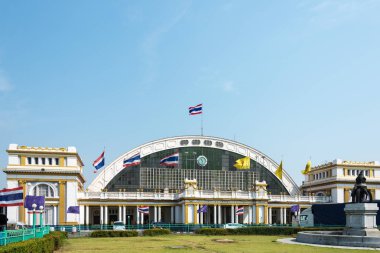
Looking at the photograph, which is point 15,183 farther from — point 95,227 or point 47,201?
point 95,227

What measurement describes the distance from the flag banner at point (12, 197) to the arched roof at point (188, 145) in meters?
67.3

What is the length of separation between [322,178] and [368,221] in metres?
71.7

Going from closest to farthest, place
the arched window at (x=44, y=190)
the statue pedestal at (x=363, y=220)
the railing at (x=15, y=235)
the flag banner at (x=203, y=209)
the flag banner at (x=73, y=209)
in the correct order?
the railing at (x=15, y=235) → the statue pedestal at (x=363, y=220) → the flag banner at (x=73, y=209) → the flag banner at (x=203, y=209) → the arched window at (x=44, y=190)

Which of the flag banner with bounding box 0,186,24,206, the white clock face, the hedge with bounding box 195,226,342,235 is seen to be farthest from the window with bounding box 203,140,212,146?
the flag banner with bounding box 0,186,24,206

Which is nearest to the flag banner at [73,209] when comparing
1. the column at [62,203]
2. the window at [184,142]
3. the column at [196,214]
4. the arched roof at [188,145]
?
the column at [62,203]

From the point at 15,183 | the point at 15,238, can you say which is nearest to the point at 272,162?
the point at 15,183

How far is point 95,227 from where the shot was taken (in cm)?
7994

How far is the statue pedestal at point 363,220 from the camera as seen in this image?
42.7 meters

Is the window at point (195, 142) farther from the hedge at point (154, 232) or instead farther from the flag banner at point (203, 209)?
the hedge at point (154, 232)

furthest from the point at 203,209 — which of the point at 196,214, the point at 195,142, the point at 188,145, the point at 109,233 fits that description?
the point at 109,233

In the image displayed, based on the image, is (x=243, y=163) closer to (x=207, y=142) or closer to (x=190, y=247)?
(x=207, y=142)

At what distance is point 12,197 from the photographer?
36031mm

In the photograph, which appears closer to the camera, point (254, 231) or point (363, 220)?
point (363, 220)

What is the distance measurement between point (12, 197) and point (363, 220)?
1144 inches
